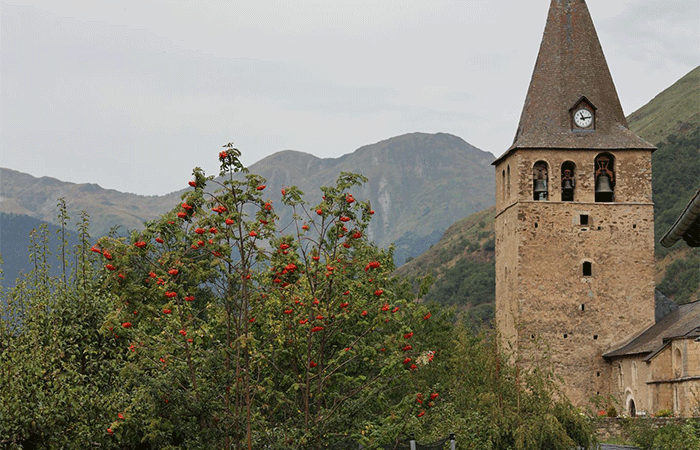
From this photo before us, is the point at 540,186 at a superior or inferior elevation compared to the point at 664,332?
superior

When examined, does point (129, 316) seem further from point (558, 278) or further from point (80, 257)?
point (558, 278)

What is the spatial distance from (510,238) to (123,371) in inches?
1124

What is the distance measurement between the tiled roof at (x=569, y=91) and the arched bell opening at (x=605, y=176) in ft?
2.31

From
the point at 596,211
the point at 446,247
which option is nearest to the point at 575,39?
the point at 596,211

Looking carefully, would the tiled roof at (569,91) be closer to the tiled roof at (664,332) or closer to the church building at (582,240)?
the church building at (582,240)

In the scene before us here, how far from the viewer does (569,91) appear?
132 feet

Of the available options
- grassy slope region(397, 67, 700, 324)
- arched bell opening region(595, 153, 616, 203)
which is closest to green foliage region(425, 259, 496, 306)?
grassy slope region(397, 67, 700, 324)

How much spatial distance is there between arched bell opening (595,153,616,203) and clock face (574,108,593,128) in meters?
1.36

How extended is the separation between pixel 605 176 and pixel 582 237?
249 cm

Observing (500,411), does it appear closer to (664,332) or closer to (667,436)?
(667,436)

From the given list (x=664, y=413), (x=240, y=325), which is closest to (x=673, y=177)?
(x=664, y=413)

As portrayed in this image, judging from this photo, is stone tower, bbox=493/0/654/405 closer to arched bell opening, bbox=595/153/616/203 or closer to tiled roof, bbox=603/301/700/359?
arched bell opening, bbox=595/153/616/203

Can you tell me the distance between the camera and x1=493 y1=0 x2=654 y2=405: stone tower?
128 ft

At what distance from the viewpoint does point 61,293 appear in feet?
50.6
